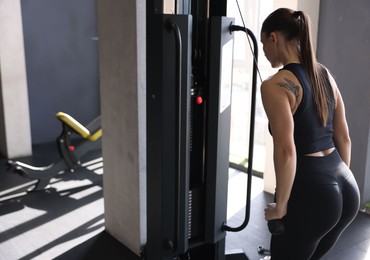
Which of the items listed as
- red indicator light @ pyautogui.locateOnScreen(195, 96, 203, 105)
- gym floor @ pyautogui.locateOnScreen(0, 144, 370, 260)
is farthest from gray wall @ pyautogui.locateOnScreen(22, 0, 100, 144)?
red indicator light @ pyautogui.locateOnScreen(195, 96, 203, 105)

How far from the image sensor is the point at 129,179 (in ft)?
9.45

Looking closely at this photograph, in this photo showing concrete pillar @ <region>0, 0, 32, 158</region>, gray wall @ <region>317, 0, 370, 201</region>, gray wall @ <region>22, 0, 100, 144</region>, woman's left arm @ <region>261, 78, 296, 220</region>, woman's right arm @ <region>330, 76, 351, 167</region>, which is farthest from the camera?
gray wall @ <region>22, 0, 100, 144</region>

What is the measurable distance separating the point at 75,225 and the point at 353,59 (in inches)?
107

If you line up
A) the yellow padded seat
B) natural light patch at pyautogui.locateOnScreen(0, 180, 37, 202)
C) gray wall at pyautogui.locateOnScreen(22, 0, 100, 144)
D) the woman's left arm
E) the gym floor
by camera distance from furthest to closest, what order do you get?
gray wall at pyautogui.locateOnScreen(22, 0, 100, 144)
the yellow padded seat
natural light patch at pyautogui.locateOnScreen(0, 180, 37, 202)
the gym floor
the woman's left arm

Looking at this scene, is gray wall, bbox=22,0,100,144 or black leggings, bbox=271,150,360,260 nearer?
black leggings, bbox=271,150,360,260

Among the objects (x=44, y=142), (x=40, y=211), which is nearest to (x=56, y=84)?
(x=44, y=142)

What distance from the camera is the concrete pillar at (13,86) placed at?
5.04 m

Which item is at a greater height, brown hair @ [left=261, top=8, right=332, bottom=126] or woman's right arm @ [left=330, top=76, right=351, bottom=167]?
brown hair @ [left=261, top=8, right=332, bottom=126]

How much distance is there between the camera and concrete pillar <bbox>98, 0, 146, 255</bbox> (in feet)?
8.59

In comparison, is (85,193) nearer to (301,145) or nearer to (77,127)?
(77,127)

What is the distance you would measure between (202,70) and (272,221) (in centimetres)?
74

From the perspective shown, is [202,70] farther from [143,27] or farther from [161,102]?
[143,27]

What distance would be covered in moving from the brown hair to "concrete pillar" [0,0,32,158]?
4.22 m

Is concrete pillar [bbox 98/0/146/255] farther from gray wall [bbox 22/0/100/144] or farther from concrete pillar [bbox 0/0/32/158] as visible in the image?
gray wall [bbox 22/0/100/144]
